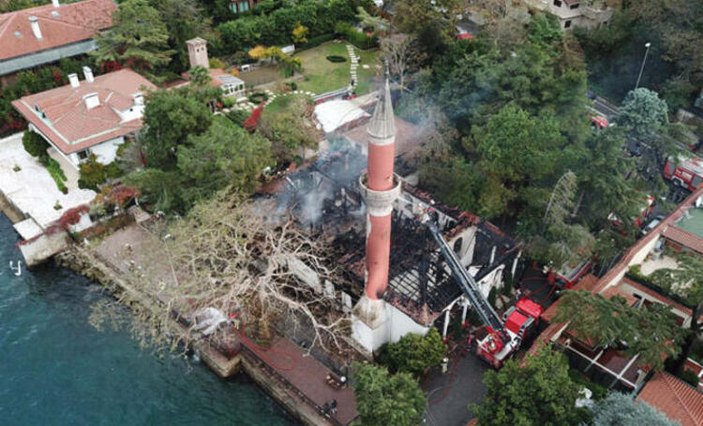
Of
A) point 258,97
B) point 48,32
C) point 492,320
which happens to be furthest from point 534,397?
point 48,32

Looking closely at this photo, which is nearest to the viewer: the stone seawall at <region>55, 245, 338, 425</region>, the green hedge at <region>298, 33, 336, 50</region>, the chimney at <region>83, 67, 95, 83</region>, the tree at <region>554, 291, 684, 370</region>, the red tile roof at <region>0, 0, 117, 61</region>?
the tree at <region>554, 291, 684, 370</region>

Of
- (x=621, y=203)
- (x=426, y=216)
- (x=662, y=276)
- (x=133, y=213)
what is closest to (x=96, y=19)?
(x=133, y=213)

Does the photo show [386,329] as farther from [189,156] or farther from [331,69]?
[331,69]

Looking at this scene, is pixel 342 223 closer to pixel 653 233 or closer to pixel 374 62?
pixel 653 233

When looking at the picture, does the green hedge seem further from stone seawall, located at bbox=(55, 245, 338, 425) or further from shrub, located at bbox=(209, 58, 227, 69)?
stone seawall, located at bbox=(55, 245, 338, 425)

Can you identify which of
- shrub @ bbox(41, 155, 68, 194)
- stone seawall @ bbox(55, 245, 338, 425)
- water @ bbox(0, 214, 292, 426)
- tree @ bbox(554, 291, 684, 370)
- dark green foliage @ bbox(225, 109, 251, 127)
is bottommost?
water @ bbox(0, 214, 292, 426)

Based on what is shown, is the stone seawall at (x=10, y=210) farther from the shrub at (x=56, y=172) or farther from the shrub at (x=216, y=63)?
the shrub at (x=216, y=63)

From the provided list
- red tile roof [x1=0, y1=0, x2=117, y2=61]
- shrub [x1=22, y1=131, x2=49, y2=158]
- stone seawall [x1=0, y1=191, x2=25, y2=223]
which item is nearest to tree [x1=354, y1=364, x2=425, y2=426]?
stone seawall [x1=0, y1=191, x2=25, y2=223]
